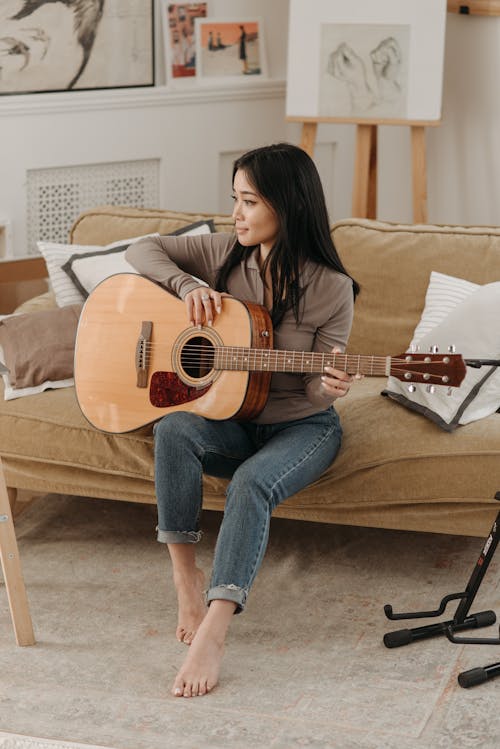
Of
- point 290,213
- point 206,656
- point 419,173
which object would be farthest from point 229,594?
point 419,173

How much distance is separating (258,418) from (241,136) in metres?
2.32

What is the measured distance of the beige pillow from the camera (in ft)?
8.98

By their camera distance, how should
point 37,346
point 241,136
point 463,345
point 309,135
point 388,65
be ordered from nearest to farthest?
point 463,345
point 37,346
point 388,65
point 309,135
point 241,136

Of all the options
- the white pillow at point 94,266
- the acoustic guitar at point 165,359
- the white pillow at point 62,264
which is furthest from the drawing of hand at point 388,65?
the acoustic guitar at point 165,359

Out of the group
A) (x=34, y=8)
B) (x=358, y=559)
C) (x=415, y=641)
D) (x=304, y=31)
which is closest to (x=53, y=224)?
(x=34, y=8)

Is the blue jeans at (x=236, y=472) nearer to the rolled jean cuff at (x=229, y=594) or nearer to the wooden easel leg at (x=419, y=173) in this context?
the rolled jean cuff at (x=229, y=594)

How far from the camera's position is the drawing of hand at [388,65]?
3846 mm

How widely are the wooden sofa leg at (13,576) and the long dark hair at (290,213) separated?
0.69 metres

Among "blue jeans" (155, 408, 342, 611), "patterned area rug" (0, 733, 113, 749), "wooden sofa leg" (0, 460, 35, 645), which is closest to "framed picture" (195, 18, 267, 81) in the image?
"blue jeans" (155, 408, 342, 611)

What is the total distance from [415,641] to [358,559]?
0.42 meters

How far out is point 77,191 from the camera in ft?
13.8

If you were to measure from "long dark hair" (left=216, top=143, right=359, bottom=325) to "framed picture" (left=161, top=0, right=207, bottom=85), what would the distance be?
204 centimetres

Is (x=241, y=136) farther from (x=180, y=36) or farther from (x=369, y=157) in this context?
(x=369, y=157)

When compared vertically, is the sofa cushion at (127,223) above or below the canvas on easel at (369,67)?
below
